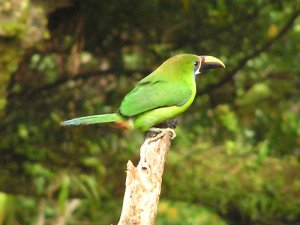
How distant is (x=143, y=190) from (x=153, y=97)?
66 centimetres

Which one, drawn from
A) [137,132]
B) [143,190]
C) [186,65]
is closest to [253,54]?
[137,132]

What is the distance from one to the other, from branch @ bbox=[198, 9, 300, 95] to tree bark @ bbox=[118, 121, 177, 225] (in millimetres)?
2655

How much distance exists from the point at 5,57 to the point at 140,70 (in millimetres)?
1260

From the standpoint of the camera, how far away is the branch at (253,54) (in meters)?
5.81

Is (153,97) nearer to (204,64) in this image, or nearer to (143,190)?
(204,64)

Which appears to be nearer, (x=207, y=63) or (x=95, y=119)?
(x=95, y=119)

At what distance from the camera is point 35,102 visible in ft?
19.4

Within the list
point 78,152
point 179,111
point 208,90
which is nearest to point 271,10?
point 208,90

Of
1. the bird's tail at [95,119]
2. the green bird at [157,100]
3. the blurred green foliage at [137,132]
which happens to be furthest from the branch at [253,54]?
the bird's tail at [95,119]

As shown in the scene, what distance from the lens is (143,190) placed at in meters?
3.12

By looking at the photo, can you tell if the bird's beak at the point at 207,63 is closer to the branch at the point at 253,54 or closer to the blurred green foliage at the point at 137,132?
the blurred green foliage at the point at 137,132

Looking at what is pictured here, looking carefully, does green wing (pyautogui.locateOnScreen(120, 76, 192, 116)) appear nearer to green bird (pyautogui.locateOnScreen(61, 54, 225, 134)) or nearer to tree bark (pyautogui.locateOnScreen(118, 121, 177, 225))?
green bird (pyautogui.locateOnScreen(61, 54, 225, 134))

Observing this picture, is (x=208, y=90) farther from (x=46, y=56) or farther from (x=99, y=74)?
(x=46, y=56)

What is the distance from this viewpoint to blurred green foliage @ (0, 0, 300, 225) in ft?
18.8
